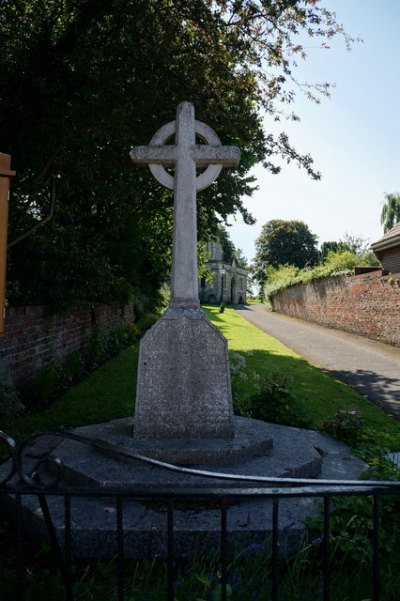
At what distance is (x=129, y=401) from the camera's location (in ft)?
24.1

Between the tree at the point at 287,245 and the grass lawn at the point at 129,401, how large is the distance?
55701mm

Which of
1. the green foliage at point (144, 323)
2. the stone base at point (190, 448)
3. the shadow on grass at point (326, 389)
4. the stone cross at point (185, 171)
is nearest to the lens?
the stone base at point (190, 448)

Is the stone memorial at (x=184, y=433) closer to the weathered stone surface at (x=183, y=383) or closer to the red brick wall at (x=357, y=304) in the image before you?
the weathered stone surface at (x=183, y=383)

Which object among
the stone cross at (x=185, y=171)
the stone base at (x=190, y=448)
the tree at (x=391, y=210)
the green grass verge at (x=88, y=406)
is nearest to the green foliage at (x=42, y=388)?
the green grass verge at (x=88, y=406)

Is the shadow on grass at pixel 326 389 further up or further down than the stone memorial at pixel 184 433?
further down

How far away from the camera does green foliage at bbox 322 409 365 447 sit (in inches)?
195

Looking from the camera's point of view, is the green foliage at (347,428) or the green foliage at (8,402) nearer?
the green foliage at (347,428)

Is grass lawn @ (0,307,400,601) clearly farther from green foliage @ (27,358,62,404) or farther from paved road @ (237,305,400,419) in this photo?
paved road @ (237,305,400,419)

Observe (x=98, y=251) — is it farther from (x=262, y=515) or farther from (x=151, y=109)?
(x=262, y=515)

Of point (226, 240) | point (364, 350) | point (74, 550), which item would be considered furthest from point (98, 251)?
point (226, 240)

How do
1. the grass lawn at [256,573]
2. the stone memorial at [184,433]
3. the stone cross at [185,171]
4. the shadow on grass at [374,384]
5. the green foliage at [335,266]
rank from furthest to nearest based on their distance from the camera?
the green foliage at [335,266] → the shadow on grass at [374,384] → the stone cross at [185,171] → the stone memorial at [184,433] → the grass lawn at [256,573]

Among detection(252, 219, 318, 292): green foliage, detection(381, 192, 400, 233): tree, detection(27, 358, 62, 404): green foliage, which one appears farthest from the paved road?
detection(252, 219, 318, 292): green foliage

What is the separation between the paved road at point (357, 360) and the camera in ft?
27.8

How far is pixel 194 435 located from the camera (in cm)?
417
